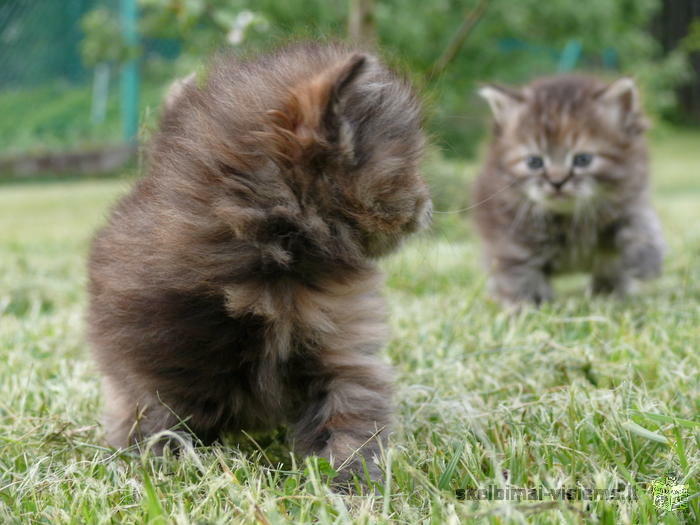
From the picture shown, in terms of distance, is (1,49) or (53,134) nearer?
(1,49)

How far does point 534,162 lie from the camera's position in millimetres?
3805

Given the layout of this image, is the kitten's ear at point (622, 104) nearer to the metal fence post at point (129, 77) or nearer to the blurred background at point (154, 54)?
the blurred background at point (154, 54)

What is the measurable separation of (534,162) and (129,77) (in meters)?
7.69

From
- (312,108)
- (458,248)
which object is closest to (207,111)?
(312,108)

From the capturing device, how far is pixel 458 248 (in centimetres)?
578

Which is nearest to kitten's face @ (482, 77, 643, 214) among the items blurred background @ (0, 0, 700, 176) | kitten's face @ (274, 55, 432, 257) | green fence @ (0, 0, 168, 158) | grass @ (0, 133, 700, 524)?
grass @ (0, 133, 700, 524)

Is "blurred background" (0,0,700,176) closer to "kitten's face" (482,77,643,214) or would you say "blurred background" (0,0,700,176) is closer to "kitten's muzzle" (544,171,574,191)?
"kitten's face" (482,77,643,214)

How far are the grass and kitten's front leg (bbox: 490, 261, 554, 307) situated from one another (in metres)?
0.16

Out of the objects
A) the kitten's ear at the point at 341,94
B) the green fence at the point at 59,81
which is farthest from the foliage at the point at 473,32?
the kitten's ear at the point at 341,94

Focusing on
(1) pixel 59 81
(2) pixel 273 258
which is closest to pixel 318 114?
(2) pixel 273 258

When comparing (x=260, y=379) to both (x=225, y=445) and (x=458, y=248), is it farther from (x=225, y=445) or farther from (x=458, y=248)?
(x=458, y=248)

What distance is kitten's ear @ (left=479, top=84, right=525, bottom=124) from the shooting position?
396cm

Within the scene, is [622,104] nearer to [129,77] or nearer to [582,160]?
[582,160]

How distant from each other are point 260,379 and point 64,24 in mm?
9344
